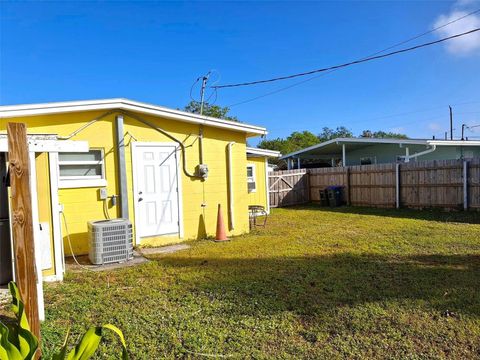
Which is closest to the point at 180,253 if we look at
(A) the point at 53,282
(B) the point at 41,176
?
(A) the point at 53,282

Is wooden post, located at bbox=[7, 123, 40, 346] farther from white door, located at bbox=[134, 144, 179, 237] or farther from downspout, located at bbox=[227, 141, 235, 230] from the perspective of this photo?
downspout, located at bbox=[227, 141, 235, 230]

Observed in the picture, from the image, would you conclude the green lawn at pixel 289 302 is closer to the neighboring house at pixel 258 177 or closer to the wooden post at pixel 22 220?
the wooden post at pixel 22 220

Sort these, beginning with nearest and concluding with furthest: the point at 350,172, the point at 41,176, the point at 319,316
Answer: the point at 319,316, the point at 41,176, the point at 350,172

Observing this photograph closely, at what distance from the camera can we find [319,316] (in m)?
3.65

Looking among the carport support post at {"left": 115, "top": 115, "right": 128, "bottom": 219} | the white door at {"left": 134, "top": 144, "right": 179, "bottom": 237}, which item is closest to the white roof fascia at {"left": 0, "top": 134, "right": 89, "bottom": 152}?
the carport support post at {"left": 115, "top": 115, "right": 128, "bottom": 219}

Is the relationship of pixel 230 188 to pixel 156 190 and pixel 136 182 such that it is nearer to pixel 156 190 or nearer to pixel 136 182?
pixel 156 190

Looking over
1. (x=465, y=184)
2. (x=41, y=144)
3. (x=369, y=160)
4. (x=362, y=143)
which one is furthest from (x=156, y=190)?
(x=369, y=160)

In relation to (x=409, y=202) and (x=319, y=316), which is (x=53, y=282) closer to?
(x=319, y=316)

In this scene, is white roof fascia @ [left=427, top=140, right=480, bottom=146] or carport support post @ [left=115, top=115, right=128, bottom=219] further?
white roof fascia @ [left=427, top=140, right=480, bottom=146]

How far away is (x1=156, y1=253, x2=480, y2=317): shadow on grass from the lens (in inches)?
157

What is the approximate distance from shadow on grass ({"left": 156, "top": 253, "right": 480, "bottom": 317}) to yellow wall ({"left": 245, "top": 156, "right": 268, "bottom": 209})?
24.0 feet

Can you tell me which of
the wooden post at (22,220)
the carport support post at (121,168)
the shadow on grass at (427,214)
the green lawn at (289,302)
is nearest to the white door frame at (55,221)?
the green lawn at (289,302)

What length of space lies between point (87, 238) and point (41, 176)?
Result: 2197 millimetres

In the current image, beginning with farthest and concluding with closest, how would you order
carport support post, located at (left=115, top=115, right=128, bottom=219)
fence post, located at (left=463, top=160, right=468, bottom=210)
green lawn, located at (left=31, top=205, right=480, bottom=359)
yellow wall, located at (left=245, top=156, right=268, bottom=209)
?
yellow wall, located at (left=245, top=156, right=268, bottom=209), fence post, located at (left=463, top=160, right=468, bottom=210), carport support post, located at (left=115, top=115, right=128, bottom=219), green lawn, located at (left=31, top=205, right=480, bottom=359)
